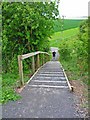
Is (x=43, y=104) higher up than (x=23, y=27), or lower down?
lower down

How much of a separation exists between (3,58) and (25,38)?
4.04 feet

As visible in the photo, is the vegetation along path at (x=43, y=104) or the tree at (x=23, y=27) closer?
the vegetation along path at (x=43, y=104)

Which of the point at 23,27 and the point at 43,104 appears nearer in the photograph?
the point at 43,104

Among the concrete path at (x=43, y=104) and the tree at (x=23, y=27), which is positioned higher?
the tree at (x=23, y=27)

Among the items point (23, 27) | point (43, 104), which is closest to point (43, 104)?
point (43, 104)

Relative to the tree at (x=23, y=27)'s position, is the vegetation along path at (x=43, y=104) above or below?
below

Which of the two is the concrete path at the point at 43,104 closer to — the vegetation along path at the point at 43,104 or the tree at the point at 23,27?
the vegetation along path at the point at 43,104

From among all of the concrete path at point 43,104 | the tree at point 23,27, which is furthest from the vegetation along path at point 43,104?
the tree at point 23,27

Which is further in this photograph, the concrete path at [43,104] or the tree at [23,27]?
the tree at [23,27]

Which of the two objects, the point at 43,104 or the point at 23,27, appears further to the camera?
the point at 23,27

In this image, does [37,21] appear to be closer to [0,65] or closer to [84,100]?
[0,65]

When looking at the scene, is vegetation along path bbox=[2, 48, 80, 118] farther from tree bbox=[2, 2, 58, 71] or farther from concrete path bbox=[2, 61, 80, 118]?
tree bbox=[2, 2, 58, 71]

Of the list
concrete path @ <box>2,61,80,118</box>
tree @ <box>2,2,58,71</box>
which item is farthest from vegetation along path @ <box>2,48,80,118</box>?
tree @ <box>2,2,58,71</box>

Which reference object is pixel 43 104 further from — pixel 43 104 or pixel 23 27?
pixel 23 27
